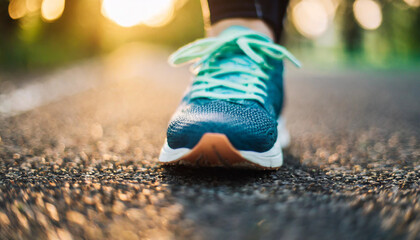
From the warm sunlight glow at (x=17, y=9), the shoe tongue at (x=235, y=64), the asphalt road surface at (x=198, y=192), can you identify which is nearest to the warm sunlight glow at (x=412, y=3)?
the warm sunlight glow at (x=17, y=9)

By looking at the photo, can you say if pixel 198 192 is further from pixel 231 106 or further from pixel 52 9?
pixel 52 9

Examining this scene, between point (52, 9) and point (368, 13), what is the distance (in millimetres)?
14389

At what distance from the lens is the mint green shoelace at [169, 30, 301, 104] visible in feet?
3.03

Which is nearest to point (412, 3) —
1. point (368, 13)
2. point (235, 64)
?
Result: point (368, 13)

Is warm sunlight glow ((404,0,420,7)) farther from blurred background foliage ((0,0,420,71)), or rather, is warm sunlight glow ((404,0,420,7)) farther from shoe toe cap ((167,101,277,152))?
shoe toe cap ((167,101,277,152))

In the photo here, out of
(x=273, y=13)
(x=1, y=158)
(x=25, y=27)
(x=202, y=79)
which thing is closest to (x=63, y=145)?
(x=1, y=158)

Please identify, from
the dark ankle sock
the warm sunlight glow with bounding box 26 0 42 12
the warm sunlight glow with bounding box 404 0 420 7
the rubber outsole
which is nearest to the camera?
the rubber outsole

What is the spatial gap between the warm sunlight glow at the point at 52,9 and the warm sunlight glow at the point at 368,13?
1216 centimetres

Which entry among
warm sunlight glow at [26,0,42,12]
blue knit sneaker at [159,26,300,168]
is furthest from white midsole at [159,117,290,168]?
warm sunlight glow at [26,0,42,12]

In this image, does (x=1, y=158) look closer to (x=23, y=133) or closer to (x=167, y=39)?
(x=23, y=133)

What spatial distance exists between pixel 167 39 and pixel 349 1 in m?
12.7

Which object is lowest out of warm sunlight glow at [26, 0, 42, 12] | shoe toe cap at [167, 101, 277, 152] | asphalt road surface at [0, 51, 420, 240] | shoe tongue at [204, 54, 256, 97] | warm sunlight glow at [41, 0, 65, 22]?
asphalt road surface at [0, 51, 420, 240]

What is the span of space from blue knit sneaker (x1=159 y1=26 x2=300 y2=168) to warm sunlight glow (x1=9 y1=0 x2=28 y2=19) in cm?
527

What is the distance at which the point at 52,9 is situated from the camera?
6.79 meters
